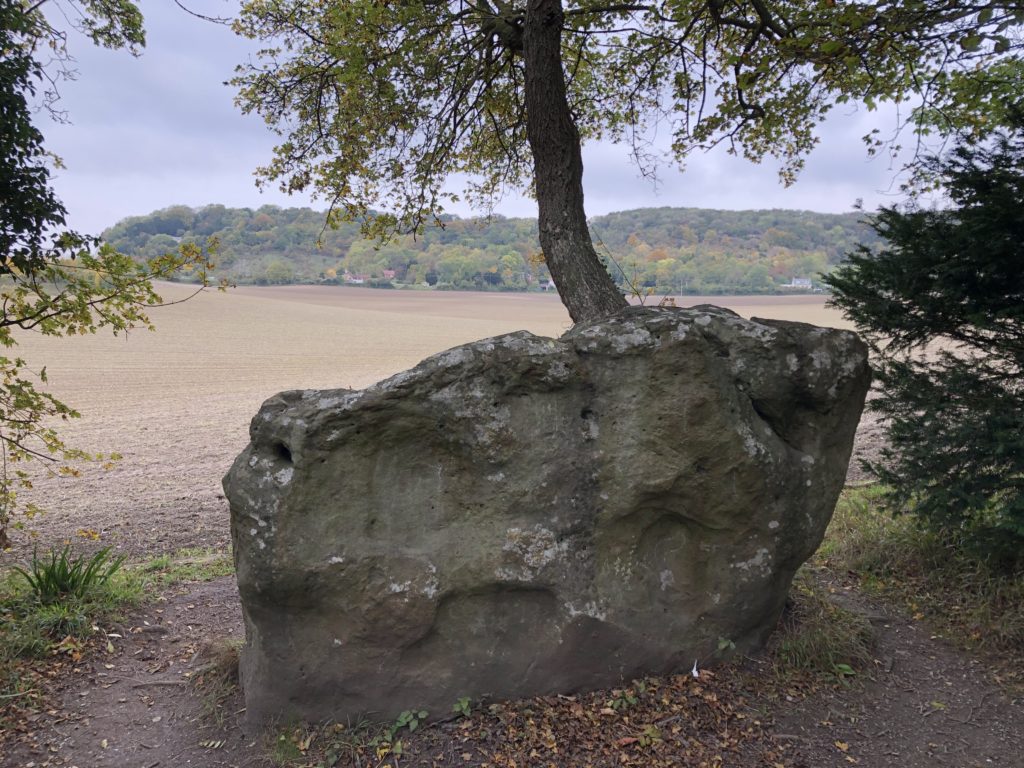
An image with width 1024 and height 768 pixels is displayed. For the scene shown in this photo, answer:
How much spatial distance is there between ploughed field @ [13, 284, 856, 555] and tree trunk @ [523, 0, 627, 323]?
2788mm

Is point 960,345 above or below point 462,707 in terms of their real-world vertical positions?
above

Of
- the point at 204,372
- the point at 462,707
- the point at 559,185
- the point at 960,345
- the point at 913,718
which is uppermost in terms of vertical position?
the point at 559,185

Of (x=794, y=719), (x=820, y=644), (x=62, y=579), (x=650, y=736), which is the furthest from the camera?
(x=62, y=579)

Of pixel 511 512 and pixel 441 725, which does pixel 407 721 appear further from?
pixel 511 512

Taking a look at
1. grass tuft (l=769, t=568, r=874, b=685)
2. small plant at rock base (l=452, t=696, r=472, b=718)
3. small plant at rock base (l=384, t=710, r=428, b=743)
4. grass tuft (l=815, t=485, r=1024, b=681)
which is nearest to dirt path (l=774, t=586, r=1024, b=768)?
grass tuft (l=769, t=568, r=874, b=685)

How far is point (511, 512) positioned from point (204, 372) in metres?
26.3

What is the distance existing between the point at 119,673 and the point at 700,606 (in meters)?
4.24

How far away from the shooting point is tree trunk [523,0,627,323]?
6.71 meters

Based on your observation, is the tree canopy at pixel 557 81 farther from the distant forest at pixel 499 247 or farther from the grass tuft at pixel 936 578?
the distant forest at pixel 499 247

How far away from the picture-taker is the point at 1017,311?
4824 millimetres

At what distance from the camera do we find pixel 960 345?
554 cm

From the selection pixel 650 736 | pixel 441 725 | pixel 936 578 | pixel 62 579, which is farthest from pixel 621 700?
pixel 62 579

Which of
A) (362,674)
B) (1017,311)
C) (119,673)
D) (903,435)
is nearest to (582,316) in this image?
(903,435)

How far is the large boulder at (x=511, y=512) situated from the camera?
160 inches
